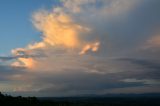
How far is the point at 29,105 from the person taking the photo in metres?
199

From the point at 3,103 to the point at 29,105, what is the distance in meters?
18.3

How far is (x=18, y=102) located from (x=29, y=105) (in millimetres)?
7148

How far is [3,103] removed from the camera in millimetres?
187125

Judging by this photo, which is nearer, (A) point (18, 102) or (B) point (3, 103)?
(B) point (3, 103)

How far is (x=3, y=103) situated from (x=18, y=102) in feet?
45.3

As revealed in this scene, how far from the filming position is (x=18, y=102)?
7844 inches

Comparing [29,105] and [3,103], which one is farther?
[29,105]
